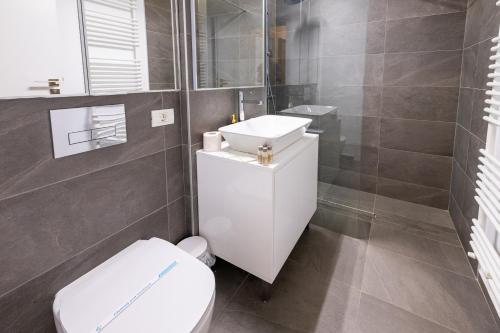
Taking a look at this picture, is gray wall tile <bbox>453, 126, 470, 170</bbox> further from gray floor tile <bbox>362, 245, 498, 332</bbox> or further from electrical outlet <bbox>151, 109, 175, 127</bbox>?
electrical outlet <bbox>151, 109, 175, 127</bbox>

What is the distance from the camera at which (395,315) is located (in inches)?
62.5

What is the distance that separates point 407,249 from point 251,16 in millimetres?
2101

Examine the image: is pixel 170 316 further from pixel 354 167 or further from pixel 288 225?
pixel 354 167

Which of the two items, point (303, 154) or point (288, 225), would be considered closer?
point (288, 225)

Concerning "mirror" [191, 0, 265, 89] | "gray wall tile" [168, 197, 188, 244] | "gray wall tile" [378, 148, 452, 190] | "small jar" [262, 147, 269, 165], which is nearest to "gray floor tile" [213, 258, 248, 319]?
"gray wall tile" [168, 197, 188, 244]

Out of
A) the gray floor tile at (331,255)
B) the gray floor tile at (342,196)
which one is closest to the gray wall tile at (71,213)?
the gray floor tile at (331,255)

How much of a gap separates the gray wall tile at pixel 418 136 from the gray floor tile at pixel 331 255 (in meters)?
1.15

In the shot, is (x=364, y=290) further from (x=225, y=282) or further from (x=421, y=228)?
(x=421, y=228)

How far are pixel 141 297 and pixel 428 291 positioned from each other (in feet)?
5.37

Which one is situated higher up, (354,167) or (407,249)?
(354,167)

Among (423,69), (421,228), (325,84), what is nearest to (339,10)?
(325,84)

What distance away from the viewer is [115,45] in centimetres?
143

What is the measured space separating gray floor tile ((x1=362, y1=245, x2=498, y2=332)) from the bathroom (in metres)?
0.01

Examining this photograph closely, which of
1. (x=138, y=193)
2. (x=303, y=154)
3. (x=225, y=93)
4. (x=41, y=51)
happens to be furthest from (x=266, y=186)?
(x=41, y=51)
